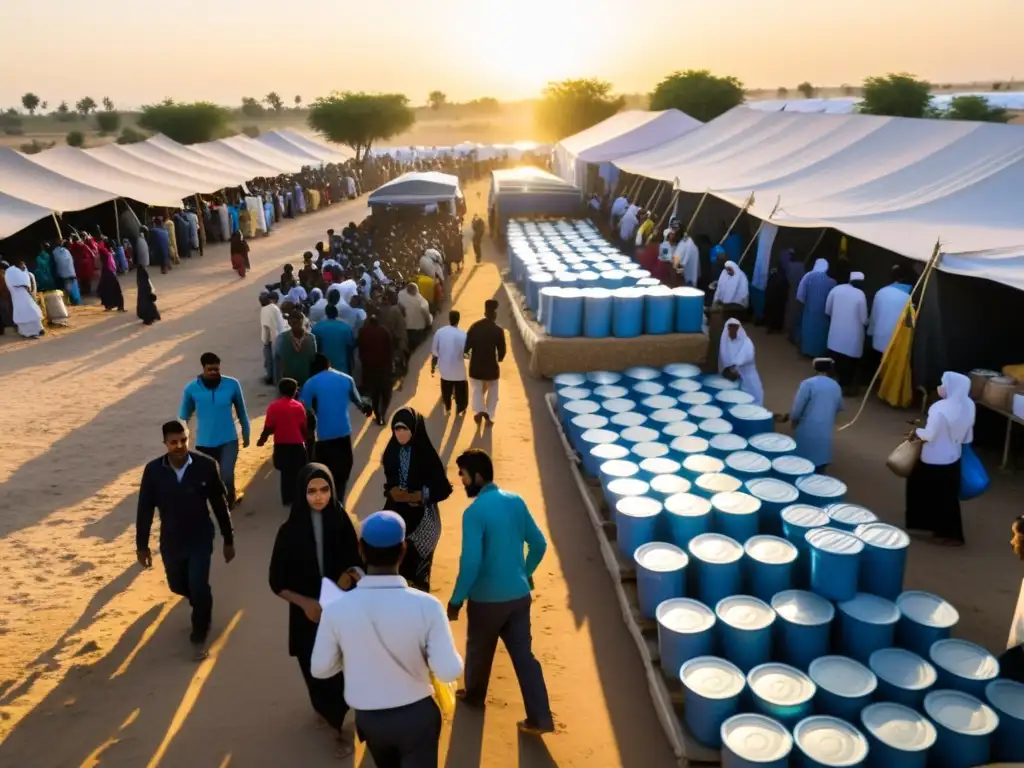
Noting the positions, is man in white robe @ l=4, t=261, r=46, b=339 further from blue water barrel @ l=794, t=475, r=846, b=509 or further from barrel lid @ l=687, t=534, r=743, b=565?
blue water barrel @ l=794, t=475, r=846, b=509

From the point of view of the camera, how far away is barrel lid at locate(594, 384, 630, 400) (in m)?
7.08

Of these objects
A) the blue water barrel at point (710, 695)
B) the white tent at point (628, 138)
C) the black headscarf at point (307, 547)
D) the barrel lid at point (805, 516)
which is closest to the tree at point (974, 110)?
the white tent at point (628, 138)

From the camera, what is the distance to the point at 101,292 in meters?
13.8

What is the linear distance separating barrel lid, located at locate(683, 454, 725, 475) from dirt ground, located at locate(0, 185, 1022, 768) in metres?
0.96

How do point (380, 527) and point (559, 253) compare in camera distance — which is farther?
point (559, 253)

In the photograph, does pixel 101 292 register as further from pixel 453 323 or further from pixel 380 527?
pixel 380 527

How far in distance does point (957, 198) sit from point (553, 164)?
23.0 meters

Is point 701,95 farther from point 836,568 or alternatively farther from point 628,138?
point 836,568

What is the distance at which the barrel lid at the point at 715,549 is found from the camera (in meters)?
4.13

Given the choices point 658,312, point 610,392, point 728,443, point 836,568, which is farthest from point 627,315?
point 836,568

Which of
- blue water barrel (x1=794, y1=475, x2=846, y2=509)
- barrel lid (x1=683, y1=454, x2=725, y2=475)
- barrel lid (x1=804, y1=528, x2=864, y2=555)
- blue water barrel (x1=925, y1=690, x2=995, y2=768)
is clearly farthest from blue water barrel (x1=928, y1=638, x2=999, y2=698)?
barrel lid (x1=683, y1=454, x2=725, y2=475)

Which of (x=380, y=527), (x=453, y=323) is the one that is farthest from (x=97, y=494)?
(x=380, y=527)

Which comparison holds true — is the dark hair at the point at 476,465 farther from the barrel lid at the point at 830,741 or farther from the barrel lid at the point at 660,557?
the barrel lid at the point at 830,741

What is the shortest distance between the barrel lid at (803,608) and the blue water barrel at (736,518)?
0.54m
